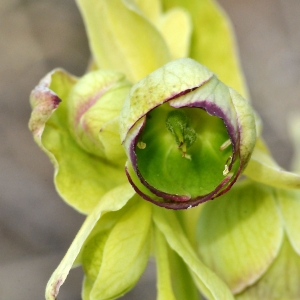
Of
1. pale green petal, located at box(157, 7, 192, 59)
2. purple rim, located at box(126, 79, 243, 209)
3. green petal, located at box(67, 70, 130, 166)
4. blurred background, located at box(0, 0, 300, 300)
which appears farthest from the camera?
blurred background, located at box(0, 0, 300, 300)

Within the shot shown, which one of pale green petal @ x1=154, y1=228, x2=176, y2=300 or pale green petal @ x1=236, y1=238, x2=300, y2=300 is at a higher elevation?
pale green petal @ x1=154, y1=228, x2=176, y2=300

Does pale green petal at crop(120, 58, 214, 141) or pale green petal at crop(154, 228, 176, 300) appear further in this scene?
pale green petal at crop(154, 228, 176, 300)

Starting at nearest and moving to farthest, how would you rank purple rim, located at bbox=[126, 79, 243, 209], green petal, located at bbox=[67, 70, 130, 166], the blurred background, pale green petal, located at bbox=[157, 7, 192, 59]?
purple rim, located at bbox=[126, 79, 243, 209], green petal, located at bbox=[67, 70, 130, 166], pale green petal, located at bbox=[157, 7, 192, 59], the blurred background

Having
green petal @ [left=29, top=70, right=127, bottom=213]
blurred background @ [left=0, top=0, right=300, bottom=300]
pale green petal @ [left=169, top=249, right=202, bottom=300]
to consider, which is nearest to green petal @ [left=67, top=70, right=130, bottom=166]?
green petal @ [left=29, top=70, right=127, bottom=213]

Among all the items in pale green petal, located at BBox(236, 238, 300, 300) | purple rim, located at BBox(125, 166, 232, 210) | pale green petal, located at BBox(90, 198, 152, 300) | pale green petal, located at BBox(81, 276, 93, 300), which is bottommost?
pale green petal, located at BBox(236, 238, 300, 300)

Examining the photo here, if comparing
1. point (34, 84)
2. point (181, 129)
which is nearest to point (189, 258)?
point (181, 129)

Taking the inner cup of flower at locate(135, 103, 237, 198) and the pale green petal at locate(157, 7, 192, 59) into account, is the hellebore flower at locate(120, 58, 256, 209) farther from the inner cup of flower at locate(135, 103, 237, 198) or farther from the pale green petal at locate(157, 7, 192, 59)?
the pale green petal at locate(157, 7, 192, 59)

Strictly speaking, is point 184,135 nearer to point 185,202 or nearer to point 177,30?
point 185,202
